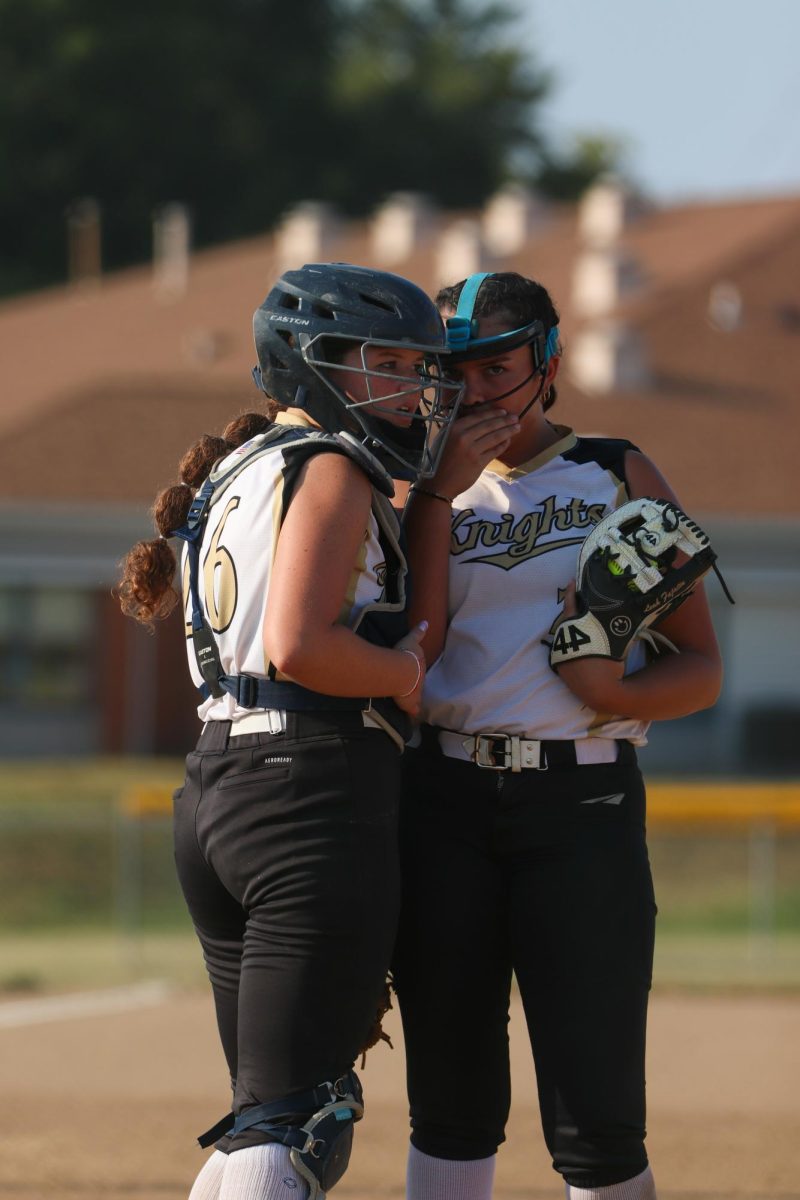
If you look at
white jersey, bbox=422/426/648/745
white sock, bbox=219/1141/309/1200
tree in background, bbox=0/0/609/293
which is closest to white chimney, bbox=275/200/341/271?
tree in background, bbox=0/0/609/293

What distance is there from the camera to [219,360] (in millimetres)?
27750

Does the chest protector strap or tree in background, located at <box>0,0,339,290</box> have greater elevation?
tree in background, located at <box>0,0,339,290</box>

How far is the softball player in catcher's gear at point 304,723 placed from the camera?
310cm

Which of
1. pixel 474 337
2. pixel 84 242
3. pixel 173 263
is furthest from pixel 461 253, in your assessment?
pixel 474 337

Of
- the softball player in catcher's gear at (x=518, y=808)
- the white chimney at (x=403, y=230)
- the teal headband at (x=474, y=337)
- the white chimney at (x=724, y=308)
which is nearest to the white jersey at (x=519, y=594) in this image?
the softball player in catcher's gear at (x=518, y=808)

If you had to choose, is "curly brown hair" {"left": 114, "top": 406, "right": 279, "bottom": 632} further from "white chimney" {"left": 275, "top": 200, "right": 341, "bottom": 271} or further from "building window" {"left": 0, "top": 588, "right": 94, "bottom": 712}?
"white chimney" {"left": 275, "top": 200, "right": 341, "bottom": 271}

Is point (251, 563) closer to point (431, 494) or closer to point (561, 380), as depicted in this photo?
point (431, 494)

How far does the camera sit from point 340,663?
309 centimetres

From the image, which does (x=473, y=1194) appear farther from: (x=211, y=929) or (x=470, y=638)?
(x=470, y=638)

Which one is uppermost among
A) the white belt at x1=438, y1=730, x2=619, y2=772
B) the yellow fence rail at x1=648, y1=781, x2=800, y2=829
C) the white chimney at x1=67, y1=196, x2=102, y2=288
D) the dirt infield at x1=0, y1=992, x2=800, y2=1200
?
the white chimney at x1=67, y1=196, x2=102, y2=288

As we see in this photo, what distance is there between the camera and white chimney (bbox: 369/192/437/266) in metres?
32.8

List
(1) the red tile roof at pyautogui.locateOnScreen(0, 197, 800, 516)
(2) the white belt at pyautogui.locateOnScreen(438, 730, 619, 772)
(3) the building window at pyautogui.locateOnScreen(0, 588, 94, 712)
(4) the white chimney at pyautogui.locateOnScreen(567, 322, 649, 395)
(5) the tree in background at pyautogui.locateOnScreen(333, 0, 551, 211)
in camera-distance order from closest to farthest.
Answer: (2) the white belt at pyautogui.locateOnScreen(438, 730, 619, 772) → (3) the building window at pyautogui.locateOnScreen(0, 588, 94, 712) → (1) the red tile roof at pyautogui.locateOnScreen(0, 197, 800, 516) → (4) the white chimney at pyautogui.locateOnScreen(567, 322, 649, 395) → (5) the tree in background at pyautogui.locateOnScreen(333, 0, 551, 211)

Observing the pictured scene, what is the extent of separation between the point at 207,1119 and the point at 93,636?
1635 centimetres

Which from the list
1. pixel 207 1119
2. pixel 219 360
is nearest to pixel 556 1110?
pixel 207 1119
